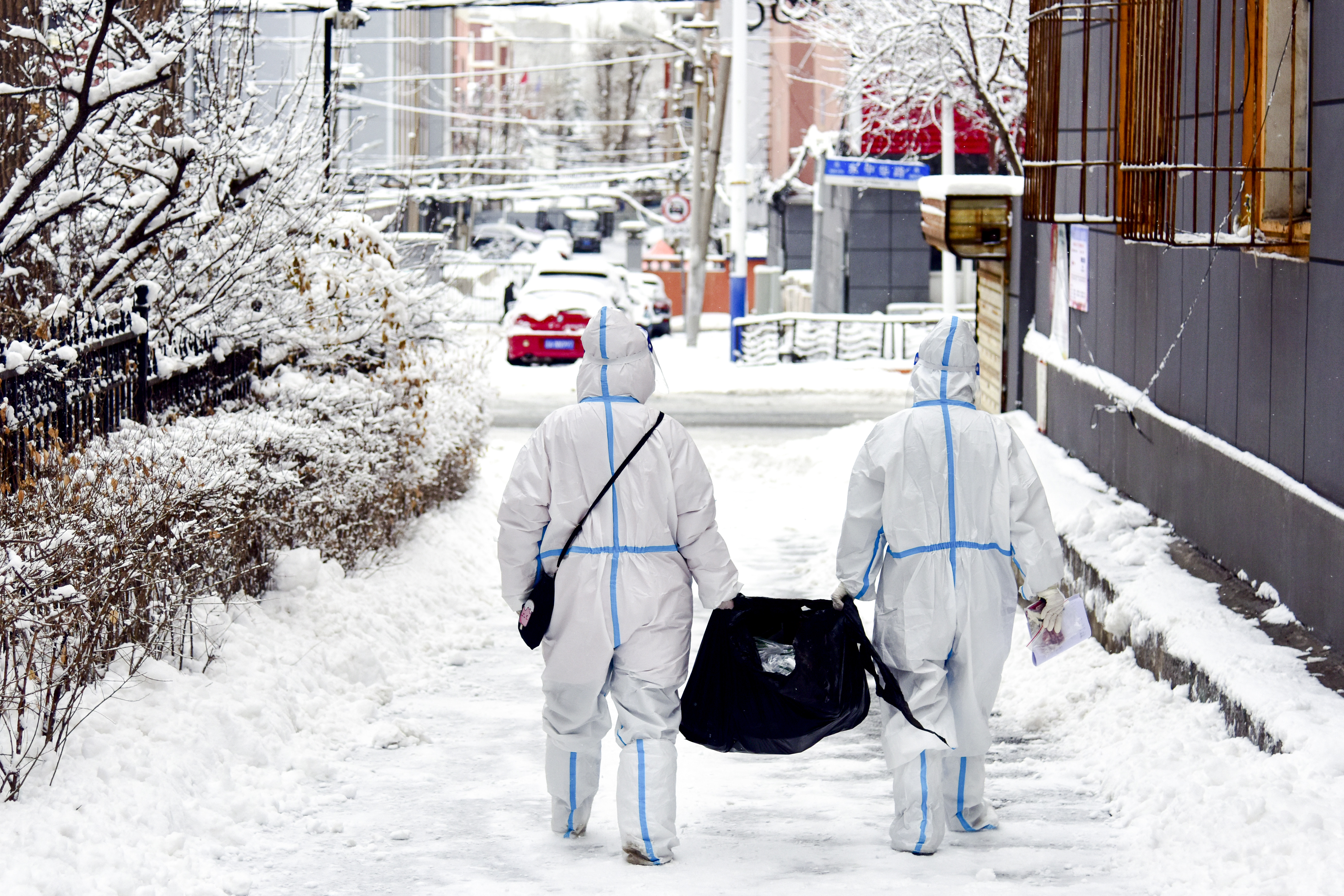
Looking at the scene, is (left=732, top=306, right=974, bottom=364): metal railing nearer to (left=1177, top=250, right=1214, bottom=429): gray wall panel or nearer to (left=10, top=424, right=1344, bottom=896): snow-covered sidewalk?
(left=1177, top=250, right=1214, bottom=429): gray wall panel

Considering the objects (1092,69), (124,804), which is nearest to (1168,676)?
(124,804)

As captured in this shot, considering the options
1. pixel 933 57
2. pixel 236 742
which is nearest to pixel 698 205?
pixel 933 57

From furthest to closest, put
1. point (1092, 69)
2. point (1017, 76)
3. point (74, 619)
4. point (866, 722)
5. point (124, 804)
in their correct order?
point (1017, 76) → point (1092, 69) → point (866, 722) → point (74, 619) → point (124, 804)

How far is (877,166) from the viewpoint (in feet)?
69.3

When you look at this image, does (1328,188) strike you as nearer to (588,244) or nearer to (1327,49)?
(1327,49)

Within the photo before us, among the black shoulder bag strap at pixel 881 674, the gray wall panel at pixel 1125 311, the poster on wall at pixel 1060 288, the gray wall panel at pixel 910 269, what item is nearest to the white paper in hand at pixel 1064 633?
the black shoulder bag strap at pixel 881 674

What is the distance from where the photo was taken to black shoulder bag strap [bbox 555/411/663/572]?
4711mm

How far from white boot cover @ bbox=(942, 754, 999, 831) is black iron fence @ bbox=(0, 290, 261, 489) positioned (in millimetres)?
3165

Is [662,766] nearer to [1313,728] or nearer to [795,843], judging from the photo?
[795,843]

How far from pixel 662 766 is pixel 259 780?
1451mm

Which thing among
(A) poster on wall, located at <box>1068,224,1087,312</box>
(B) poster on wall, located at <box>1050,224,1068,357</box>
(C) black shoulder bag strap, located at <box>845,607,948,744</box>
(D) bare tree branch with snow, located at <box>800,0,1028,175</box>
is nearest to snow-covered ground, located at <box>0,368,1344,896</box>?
(C) black shoulder bag strap, located at <box>845,607,948,744</box>

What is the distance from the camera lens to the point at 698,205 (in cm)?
2795

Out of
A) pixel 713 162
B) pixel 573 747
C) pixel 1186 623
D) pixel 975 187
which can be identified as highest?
pixel 713 162

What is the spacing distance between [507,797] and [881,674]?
1.38 m
